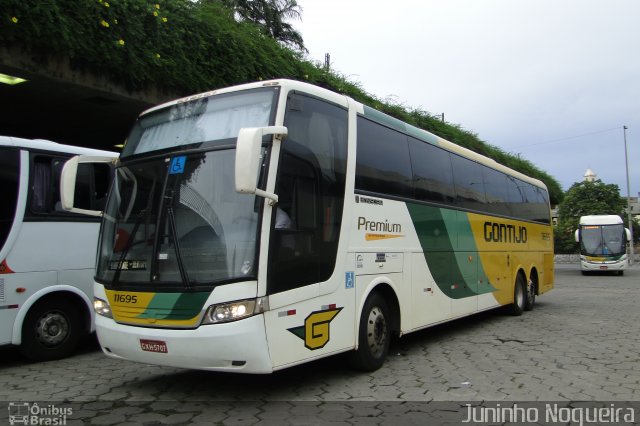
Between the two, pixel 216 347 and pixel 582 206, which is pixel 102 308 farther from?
pixel 582 206

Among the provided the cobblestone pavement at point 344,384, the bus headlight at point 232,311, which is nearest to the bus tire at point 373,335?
the cobblestone pavement at point 344,384

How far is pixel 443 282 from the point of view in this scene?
827cm

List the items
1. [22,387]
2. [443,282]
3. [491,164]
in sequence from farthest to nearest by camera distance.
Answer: [491,164] → [443,282] → [22,387]

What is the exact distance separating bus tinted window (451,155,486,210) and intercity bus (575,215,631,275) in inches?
829

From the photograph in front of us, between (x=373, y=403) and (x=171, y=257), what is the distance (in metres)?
2.41

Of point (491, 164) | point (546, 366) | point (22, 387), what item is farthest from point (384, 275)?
point (491, 164)

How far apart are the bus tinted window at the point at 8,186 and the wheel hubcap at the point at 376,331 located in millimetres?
4760

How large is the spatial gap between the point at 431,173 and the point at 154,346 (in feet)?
16.7

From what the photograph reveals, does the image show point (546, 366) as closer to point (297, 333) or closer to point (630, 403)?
point (630, 403)

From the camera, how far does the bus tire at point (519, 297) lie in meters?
11.7

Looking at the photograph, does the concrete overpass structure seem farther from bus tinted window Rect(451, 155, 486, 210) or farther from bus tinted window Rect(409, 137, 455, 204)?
bus tinted window Rect(451, 155, 486, 210)

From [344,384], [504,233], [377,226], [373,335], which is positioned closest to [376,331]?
[373,335]

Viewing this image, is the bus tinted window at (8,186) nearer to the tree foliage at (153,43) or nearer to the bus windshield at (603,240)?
the tree foliage at (153,43)

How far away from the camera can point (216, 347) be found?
4.60m
